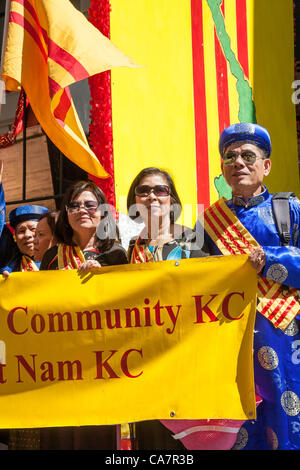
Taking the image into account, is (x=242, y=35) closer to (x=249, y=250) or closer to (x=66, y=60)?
(x=66, y=60)

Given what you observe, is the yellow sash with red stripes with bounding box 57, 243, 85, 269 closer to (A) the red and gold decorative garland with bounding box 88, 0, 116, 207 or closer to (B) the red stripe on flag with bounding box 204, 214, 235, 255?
(B) the red stripe on flag with bounding box 204, 214, 235, 255

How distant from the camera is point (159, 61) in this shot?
238 inches

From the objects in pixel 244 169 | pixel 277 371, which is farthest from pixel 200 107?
pixel 277 371

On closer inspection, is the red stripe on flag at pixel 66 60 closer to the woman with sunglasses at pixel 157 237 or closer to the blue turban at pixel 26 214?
the woman with sunglasses at pixel 157 237

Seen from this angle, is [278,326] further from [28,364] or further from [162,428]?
[28,364]

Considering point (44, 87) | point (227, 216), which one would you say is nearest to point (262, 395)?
point (227, 216)

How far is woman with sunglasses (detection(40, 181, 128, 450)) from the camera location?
360 cm

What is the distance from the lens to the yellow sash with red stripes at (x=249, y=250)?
130 inches

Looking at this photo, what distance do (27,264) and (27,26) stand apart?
1.56 metres

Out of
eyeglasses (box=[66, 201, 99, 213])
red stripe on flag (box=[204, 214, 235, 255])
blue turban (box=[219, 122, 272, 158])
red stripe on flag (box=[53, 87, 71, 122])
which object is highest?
red stripe on flag (box=[53, 87, 71, 122])

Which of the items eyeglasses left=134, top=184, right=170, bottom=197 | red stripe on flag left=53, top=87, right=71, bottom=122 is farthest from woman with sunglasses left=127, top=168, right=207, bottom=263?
red stripe on flag left=53, top=87, right=71, bottom=122

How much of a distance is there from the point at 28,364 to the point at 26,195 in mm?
Result: 3478

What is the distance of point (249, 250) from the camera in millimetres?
3412

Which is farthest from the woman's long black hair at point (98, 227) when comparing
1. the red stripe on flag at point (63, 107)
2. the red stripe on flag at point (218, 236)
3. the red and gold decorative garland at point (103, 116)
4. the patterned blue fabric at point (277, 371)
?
the red and gold decorative garland at point (103, 116)
